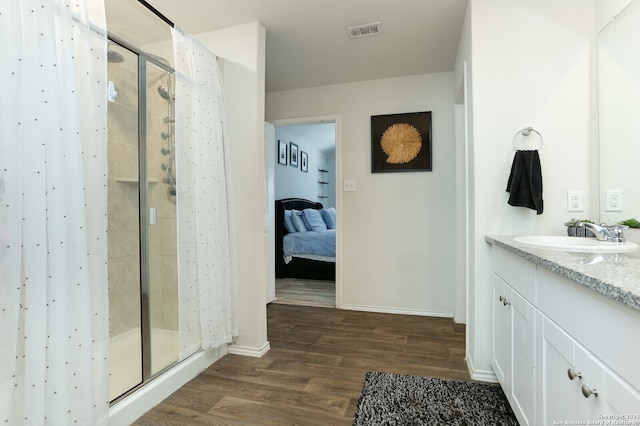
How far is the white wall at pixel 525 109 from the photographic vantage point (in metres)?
1.89

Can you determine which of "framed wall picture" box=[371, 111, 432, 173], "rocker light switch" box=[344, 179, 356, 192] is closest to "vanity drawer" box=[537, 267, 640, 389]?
"framed wall picture" box=[371, 111, 432, 173]

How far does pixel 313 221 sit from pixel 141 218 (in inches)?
147

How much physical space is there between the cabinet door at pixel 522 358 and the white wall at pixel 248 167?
1579 millimetres

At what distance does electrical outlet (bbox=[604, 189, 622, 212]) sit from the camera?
66.9 inches

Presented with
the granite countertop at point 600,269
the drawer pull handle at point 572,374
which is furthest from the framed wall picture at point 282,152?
the drawer pull handle at point 572,374

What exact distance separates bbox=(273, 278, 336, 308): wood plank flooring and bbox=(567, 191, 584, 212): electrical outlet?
2.38 m

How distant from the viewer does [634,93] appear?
5.23 feet

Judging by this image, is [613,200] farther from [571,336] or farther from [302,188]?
[302,188]

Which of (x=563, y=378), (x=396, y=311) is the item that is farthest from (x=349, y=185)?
(x=563, y=378)

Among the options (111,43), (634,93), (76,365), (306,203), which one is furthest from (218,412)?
(306,203)

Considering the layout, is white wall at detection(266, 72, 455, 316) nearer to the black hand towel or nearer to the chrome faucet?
the black hand towel

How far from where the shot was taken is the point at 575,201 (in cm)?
189

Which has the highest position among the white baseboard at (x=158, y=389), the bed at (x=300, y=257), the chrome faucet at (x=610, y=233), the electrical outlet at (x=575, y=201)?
the electrical outlet at (x=575, y=201)

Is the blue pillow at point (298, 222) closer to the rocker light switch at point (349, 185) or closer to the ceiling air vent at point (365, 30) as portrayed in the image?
the rocker light switch at point (349, 185)
